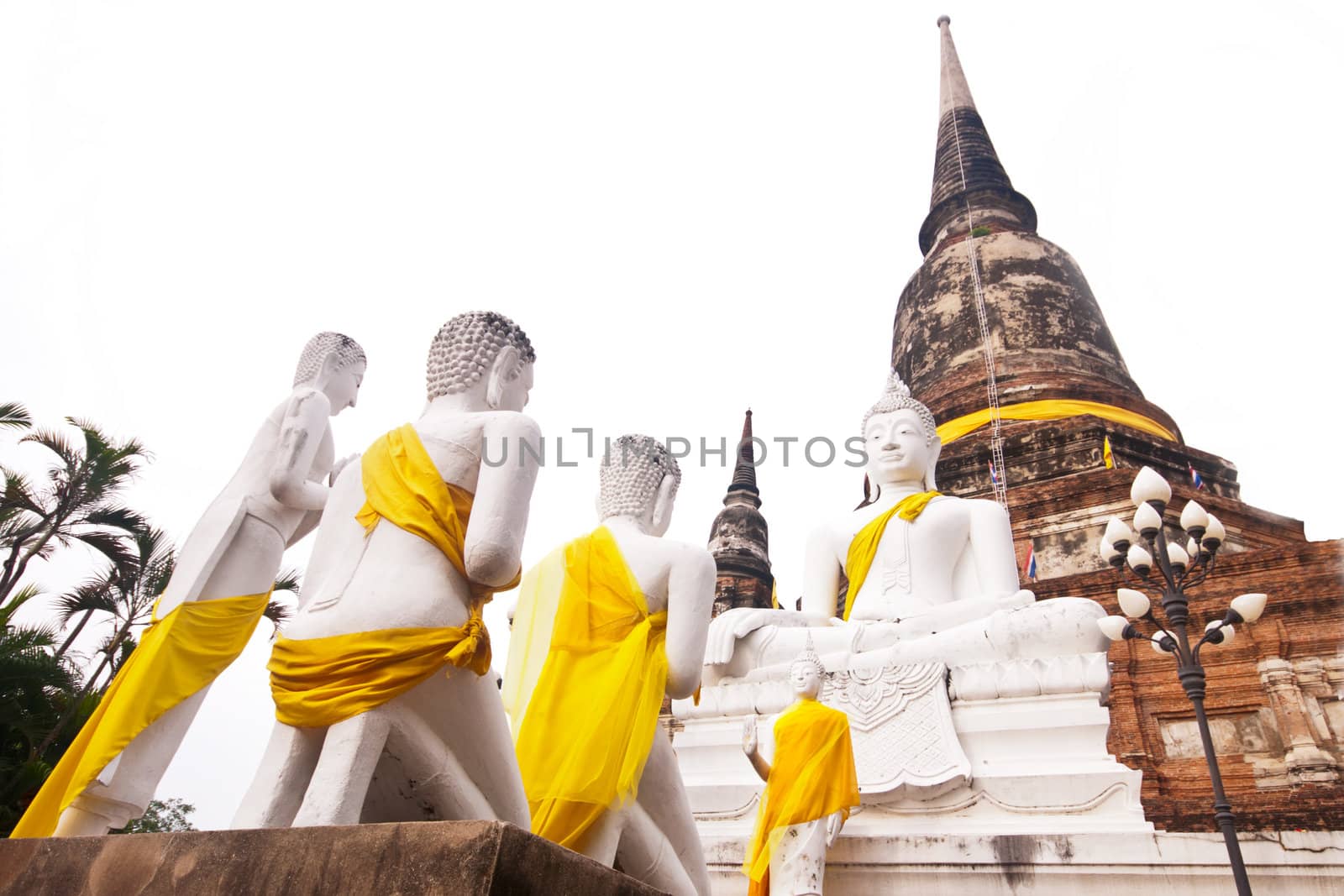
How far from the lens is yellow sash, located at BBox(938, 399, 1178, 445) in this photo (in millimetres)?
14773

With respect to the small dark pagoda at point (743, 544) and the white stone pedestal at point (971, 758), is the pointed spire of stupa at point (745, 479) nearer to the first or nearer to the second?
the small dark pagoda at point (743, 544)

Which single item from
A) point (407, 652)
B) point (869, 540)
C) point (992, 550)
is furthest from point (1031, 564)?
point (407, 652)

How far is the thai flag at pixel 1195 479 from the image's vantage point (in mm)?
14301

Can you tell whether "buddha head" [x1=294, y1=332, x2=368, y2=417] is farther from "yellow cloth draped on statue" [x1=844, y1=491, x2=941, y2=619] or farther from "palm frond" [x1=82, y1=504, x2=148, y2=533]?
"palm frond" [x1=82, y1=504, x2=148, y2=533]

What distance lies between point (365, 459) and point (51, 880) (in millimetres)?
1191

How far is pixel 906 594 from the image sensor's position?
22.0ft

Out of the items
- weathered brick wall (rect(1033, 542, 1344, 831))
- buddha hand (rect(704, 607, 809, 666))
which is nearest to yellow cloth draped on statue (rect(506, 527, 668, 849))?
buddha hand (rect(704, 607, 809, 666))

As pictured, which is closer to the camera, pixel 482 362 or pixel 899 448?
pixel 482 362

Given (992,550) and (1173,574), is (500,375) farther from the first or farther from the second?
(1173,574)

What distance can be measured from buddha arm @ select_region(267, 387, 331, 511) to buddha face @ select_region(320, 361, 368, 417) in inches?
9.3

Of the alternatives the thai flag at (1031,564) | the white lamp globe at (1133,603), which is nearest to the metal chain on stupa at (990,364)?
the thai flag at (1031,564)

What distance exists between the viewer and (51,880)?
5.62 feet

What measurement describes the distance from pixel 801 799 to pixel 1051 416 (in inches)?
471

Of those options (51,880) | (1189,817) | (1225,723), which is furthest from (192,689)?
(1225,723)
